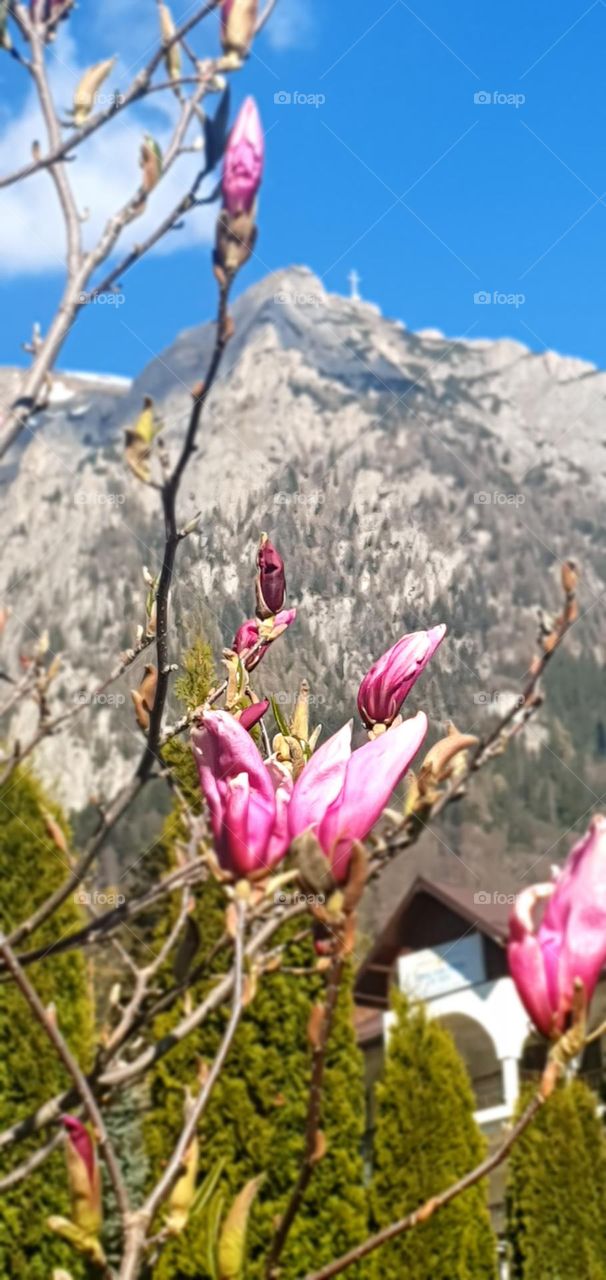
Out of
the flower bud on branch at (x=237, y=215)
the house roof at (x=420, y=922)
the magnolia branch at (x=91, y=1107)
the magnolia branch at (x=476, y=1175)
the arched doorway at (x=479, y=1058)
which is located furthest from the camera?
the house roof at (x=420, y=922)

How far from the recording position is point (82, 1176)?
89 centimetres

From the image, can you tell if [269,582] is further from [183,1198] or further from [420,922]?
[420,922]

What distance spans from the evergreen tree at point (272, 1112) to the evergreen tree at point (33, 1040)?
0.48 m

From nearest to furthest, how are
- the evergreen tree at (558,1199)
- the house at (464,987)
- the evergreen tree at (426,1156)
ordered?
1. the evergreen tree at (426,1156)
2. the evergreen tree at (558,1199)
3. the house at (464,987)

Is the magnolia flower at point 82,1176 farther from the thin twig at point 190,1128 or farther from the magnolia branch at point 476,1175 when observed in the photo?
the magnolia branch at point 476,1175

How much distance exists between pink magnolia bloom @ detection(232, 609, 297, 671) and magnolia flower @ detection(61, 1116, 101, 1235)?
36 cm

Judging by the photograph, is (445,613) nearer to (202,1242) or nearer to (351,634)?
(351,634)

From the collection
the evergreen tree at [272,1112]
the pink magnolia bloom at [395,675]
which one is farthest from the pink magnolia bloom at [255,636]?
the evergreen tree at [272,1112]

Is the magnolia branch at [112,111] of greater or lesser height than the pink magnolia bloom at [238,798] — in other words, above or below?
above

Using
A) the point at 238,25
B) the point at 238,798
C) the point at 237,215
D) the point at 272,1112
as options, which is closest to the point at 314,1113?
the point at 238,798

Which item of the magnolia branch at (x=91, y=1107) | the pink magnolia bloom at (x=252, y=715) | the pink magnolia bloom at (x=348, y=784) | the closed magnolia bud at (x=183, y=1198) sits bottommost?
the closed magnolia bud at (x=183, y=1198)

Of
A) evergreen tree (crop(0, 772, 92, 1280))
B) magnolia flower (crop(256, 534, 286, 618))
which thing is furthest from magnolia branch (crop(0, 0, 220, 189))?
evergreen tree (crop(0, 772, 92, 1280))

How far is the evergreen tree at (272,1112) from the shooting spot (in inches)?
277

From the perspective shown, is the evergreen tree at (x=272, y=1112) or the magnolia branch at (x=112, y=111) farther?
the evergreen tree at (x=272, y=1112)
